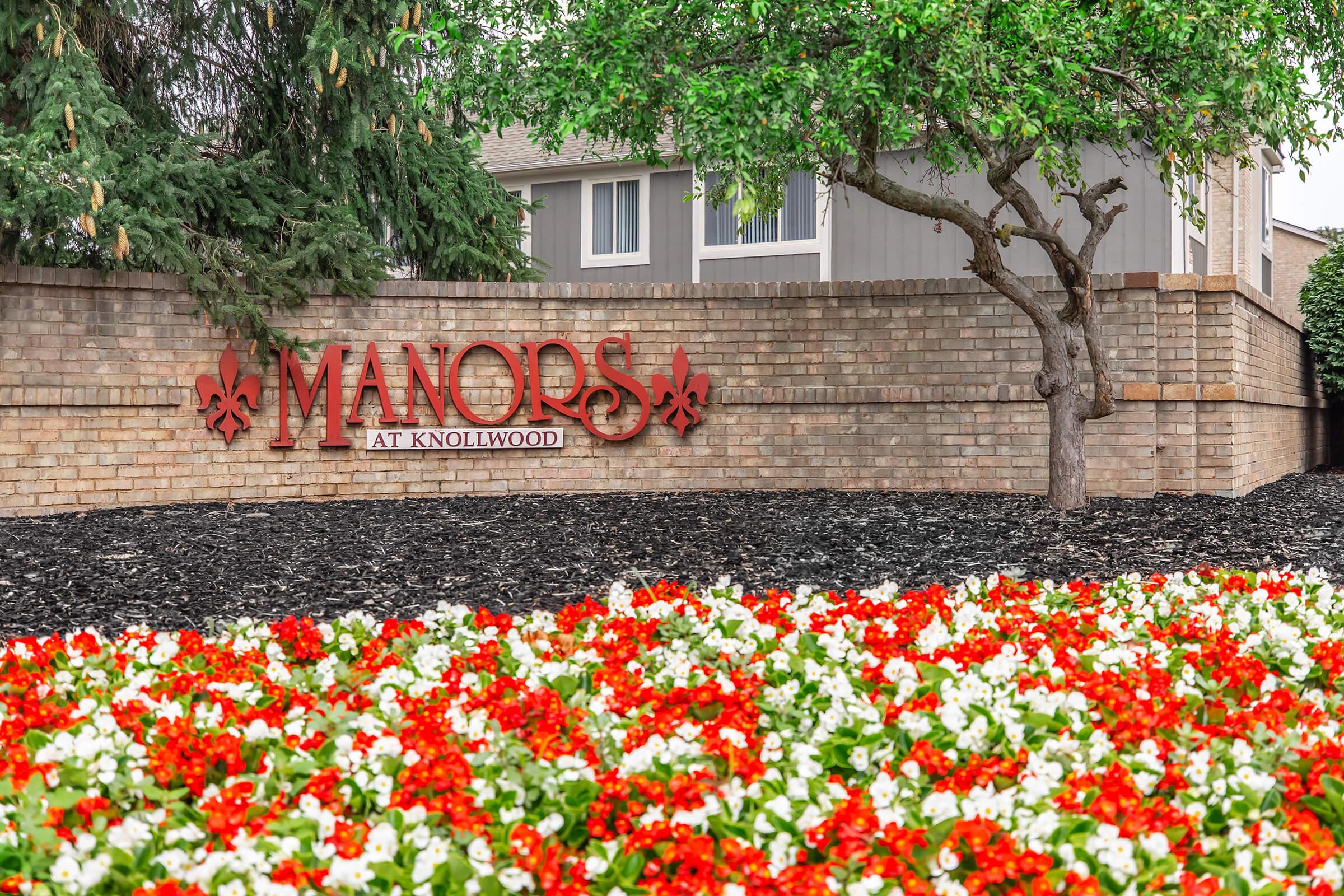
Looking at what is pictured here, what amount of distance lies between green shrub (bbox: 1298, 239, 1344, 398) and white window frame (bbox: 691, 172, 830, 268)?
6.48 metres

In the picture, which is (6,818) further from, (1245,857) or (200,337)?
(200,337)

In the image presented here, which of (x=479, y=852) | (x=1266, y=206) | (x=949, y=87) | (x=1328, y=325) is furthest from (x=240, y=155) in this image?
(x=1266, y=206)

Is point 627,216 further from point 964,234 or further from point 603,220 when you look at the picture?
point 964,234

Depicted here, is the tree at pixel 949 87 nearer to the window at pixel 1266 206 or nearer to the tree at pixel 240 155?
the tree at pixel 240 155

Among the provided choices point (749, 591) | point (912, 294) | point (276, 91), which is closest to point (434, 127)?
point (276, 91)

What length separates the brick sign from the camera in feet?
33.8

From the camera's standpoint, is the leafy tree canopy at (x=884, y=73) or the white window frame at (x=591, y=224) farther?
the white window frame at (x=591, y=224)

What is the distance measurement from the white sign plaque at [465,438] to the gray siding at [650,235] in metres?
5.28

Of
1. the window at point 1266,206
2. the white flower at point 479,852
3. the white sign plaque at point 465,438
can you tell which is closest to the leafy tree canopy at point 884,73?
the white sign plaque at point 465,438

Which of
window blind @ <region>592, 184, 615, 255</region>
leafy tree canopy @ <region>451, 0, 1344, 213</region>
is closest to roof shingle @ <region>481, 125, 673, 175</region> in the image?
window blind @ <region>592, 184, 615, 255</region>

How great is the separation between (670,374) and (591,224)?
651 centimetres

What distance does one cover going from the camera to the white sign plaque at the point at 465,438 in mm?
10602

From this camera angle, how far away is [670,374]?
1100 cm

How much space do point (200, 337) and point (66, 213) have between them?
5.88ft
